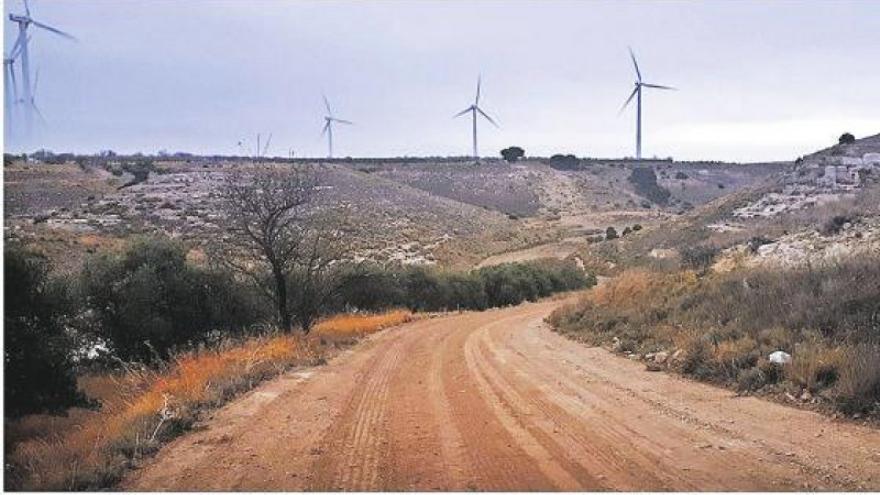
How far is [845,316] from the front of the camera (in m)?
11.4

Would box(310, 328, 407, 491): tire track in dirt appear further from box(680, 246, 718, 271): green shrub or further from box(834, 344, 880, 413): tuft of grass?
box(680, 246, 718, 271): green shrub

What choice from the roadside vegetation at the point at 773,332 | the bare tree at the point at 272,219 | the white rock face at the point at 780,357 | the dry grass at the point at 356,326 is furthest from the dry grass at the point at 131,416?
the white rock face at the point at 780,357

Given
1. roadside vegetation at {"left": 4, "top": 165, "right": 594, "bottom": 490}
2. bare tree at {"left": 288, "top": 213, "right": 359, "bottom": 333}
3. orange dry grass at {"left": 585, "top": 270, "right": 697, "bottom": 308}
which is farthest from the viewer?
bare tree at {"left": 288, "top": 213, "right": 359, "bottom": 333}

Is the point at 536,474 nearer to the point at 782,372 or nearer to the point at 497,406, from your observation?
the point at 497,406

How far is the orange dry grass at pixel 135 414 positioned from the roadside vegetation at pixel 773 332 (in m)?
7.12

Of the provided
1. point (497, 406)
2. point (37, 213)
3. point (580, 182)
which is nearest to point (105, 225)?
point (37, 213)

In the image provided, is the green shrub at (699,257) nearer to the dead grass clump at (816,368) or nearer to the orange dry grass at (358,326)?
the orange dry grass at (358,326)

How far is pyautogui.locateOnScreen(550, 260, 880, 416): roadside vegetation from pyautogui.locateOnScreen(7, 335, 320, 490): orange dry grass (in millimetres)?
7118

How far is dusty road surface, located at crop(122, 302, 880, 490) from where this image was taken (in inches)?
275

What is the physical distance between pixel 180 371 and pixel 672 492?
31.0 feet

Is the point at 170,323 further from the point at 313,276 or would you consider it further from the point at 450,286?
the point at 450,286

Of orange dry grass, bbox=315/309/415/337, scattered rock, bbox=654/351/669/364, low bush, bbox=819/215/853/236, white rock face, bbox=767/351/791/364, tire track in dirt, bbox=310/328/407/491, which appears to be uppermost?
low bush, bbox=819/215/853/236

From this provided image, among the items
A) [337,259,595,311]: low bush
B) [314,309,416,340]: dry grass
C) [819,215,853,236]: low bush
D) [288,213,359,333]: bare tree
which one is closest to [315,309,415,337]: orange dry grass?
[314,309,416,340]: dry grass

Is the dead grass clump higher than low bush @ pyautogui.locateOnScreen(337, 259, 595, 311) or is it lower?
higher
